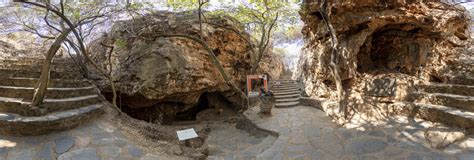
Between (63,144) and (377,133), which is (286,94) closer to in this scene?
(377,133)

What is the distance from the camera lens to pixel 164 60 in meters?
6.57

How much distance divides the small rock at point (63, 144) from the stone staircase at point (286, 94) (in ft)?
20.9

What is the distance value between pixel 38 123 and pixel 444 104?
25.4ft

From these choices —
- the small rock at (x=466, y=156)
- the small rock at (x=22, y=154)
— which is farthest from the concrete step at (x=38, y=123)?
the small rock at (x=466, y=156)

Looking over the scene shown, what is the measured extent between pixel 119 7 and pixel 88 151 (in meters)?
4.41


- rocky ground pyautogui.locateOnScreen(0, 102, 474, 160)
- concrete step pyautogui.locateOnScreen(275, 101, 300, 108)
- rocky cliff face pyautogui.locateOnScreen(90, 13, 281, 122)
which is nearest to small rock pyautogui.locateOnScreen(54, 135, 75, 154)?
rocky ground pyautogui.locateOnScreen(0, 102, 474, 160)

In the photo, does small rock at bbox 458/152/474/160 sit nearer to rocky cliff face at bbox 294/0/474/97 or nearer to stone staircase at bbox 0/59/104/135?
rocky cliff face at bbox 294/0/474/97

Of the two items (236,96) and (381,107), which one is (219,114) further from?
(381,107)

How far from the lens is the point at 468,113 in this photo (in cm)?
342

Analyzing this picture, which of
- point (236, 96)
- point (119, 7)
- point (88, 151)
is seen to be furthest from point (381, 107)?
point (119, 7)

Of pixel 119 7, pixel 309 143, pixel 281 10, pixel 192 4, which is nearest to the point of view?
pixel 309 143

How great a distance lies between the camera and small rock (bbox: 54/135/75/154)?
9.84ft

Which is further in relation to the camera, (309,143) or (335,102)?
(335,102)

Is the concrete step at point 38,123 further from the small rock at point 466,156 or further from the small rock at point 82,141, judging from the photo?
the small rock at point 466,156
